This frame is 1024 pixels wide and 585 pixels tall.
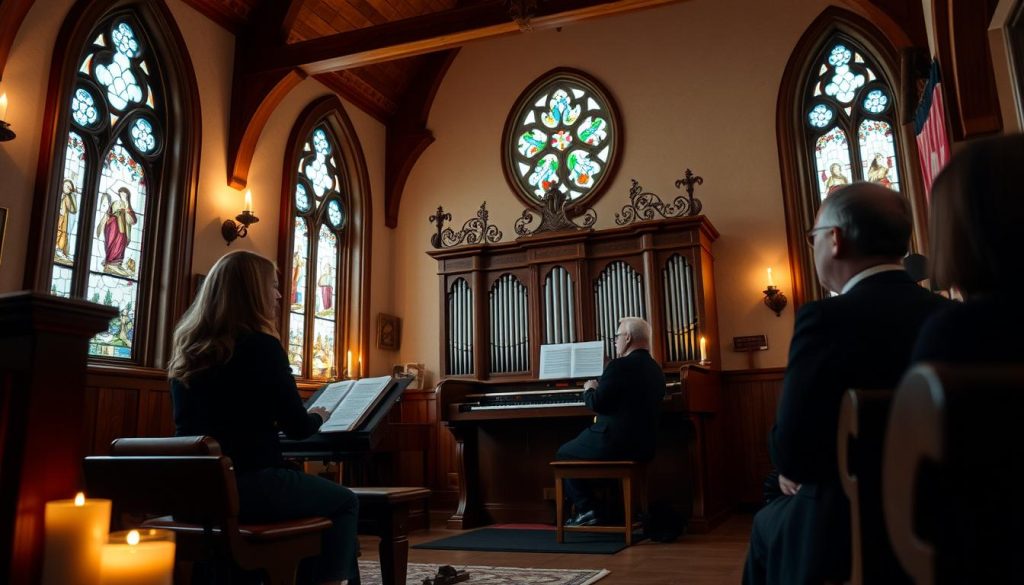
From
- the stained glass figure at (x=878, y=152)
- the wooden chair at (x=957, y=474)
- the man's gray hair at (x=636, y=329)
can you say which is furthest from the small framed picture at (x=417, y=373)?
the wooden chair at (x=957, y=474)

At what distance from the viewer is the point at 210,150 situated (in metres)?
6.21

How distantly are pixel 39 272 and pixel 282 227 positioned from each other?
2.34m

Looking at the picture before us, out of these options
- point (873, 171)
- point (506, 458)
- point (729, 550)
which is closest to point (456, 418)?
point (506, 458)

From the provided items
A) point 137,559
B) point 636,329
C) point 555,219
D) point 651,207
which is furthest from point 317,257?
point 137,559

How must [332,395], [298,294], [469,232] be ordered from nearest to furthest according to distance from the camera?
[332,395], [298,294], [469,232]

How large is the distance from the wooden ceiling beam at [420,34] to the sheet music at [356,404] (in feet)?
10.9

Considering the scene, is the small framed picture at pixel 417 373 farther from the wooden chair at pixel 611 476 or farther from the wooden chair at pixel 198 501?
the wooden chair at pixel 198 501

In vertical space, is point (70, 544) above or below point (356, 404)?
below

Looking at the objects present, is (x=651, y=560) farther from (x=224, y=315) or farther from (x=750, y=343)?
(x=750, y=343)

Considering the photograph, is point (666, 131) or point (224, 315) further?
point (666, 131)

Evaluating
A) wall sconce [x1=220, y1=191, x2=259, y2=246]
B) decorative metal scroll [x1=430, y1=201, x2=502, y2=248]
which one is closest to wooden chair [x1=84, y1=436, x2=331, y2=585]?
wall sconce [x1=220, y1=191, x2=259, y2=246]

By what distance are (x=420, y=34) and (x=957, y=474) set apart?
5.94 meters

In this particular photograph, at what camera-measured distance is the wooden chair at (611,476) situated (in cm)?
454

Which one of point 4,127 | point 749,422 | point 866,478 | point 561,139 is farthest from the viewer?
point 561,139
